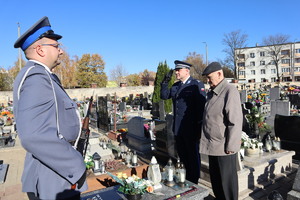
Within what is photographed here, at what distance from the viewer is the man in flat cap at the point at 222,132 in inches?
131

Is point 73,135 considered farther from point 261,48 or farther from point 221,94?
point 261,48

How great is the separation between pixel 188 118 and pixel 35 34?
10.3ft

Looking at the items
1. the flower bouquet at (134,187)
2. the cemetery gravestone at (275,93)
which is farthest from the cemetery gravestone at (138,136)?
the cemetery gravestone at (275,93)

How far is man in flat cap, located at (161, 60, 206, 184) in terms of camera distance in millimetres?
4355

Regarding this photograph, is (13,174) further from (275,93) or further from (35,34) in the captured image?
(275,93)

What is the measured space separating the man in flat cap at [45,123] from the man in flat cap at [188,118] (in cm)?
266

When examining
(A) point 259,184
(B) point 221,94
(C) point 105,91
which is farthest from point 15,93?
(C) point 105,91

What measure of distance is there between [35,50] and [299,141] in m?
6.77

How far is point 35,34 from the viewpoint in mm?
1874

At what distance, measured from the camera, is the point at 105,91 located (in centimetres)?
3731

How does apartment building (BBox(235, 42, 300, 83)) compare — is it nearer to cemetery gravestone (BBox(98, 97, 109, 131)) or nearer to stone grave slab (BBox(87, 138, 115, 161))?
cemetery gravestone (BBox(98, 97, 109, 131))

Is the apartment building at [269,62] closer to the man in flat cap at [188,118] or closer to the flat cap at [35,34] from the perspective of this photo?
the man in flat cap at [188,118]

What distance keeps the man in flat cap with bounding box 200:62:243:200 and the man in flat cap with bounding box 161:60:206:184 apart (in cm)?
67

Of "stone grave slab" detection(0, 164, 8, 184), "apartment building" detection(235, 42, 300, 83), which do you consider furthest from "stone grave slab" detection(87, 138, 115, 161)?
"apartment building" detection(235, 42, 300, 83)
